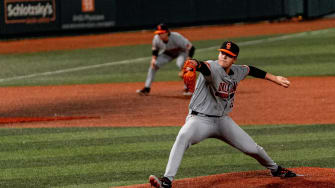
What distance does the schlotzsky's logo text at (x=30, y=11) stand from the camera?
2580 centimetres

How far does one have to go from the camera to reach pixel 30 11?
2623 cm

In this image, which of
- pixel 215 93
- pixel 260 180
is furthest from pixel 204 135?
pixel 260 180

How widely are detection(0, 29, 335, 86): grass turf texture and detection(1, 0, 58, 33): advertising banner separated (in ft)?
6.27

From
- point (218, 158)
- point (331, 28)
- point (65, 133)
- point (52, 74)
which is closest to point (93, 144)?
point (65, 133)

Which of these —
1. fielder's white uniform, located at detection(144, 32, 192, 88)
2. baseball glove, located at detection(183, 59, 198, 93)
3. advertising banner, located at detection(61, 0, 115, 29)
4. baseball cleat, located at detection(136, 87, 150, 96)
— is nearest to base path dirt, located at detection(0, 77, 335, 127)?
baseball cleat, located at detection(136, 87, 150, 96)

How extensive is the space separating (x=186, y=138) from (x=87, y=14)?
2044cm

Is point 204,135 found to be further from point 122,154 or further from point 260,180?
point 122,154

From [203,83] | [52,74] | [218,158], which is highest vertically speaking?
[203,83]

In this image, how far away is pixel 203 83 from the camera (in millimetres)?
7801

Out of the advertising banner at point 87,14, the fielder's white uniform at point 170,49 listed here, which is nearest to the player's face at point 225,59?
the fielder's white uniform at point 170,49

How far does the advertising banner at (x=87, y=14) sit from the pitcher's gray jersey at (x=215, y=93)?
1972 cm

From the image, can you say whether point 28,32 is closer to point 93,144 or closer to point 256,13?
point 256,13

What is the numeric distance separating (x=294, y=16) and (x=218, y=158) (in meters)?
21.3

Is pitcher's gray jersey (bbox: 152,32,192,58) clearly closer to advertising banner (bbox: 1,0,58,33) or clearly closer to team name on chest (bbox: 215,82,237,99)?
team name on chest (bbox: 215,82,237,99)
